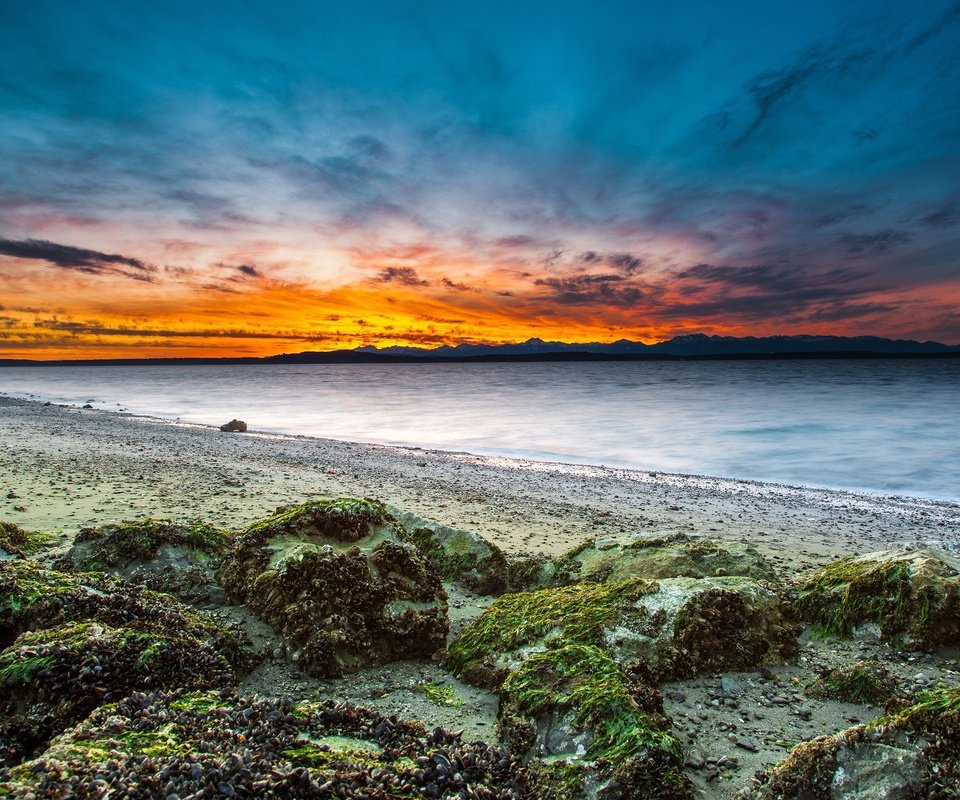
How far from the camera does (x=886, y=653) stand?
496 centimetres

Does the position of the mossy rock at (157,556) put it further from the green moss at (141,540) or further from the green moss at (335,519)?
the green moss at (335,519)

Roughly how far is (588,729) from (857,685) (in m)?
2.42

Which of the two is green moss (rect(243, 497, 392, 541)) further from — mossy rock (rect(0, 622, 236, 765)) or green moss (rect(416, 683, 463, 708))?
mossy rock (rect(0, 622, 236, 765))

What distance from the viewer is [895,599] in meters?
5.19

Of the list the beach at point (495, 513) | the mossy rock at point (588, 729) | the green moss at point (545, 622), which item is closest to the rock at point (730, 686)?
the beach at point (495, 513)

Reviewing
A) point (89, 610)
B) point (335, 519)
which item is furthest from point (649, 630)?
point (89, 610)

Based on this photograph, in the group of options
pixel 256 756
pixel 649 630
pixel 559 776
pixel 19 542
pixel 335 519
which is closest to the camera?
pixel 256 756

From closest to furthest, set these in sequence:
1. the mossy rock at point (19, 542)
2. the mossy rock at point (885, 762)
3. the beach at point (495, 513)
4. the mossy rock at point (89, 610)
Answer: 1. the mossy rock at point (885, 762)
2. the mossy rock at point (89, 610)
3. the beach at point (495, 513)
4. the mossy rock at point (19, 542)

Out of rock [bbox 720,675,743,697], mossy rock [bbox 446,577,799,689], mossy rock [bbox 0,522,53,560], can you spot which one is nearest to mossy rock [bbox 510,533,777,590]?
mossy rock [bbox 446,577,799,689]

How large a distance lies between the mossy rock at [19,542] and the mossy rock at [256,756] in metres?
3.77

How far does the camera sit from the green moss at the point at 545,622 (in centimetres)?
447

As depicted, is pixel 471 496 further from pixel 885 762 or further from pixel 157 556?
pixel 885 762

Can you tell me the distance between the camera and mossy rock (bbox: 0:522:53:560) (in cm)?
561

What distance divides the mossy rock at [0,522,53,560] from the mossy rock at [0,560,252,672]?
1496mm
